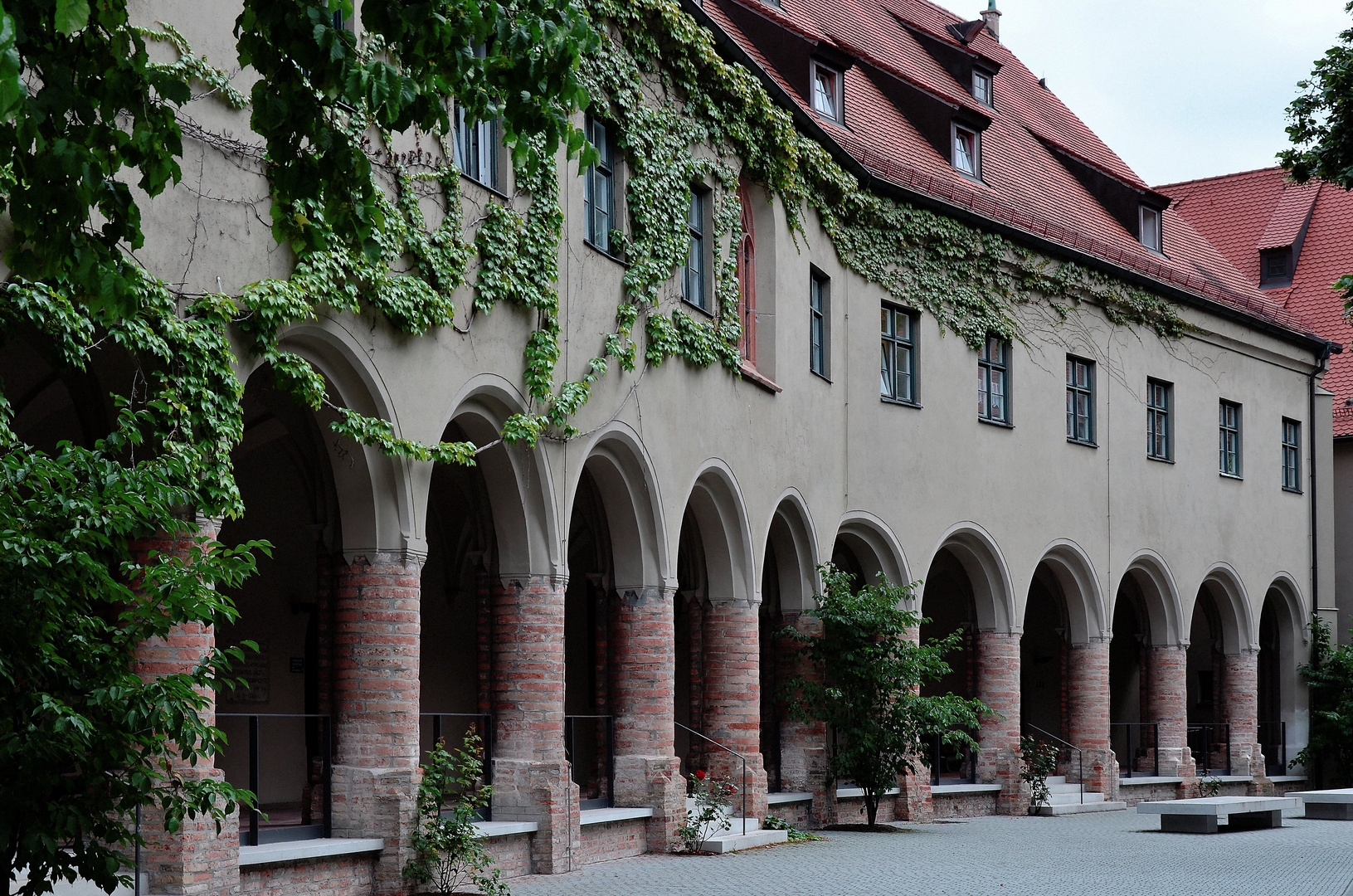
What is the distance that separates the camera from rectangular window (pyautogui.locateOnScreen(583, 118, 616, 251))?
1563 cm

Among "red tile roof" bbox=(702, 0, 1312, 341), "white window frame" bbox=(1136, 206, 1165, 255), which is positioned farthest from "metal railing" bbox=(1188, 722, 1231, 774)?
"white window frame" bbox=(1136, 206, 1165, 255)

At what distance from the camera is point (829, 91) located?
75.8 ft

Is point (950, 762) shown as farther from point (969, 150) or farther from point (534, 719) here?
point (534, 719)

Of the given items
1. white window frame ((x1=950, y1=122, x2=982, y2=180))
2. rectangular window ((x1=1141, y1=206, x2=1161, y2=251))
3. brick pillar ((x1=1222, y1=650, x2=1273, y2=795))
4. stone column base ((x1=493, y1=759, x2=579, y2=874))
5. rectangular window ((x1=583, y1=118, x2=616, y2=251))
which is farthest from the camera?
rectangular window ((x1=1141, y1=206, x2=1161, y2=251))

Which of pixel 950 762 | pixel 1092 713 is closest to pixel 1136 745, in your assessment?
pixel 1092 713

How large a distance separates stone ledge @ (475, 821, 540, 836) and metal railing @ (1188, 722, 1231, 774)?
17.1 metres

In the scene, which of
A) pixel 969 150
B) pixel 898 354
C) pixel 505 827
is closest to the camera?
pixel 505 827

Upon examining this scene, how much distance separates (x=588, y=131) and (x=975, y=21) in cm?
1735

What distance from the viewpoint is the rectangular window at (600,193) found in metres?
15.6

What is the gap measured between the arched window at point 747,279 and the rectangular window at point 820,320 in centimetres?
139

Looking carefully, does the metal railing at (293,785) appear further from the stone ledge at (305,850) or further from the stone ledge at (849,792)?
the stone ledge at (849,792)

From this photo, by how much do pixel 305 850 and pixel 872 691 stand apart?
9487 millimetres

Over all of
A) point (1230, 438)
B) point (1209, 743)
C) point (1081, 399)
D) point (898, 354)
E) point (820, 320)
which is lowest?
point (1209, 743)

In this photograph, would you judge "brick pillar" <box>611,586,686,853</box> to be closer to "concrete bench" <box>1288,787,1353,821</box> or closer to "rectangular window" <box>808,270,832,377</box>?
"rectangular window" <box>808,270,832,377</box>
